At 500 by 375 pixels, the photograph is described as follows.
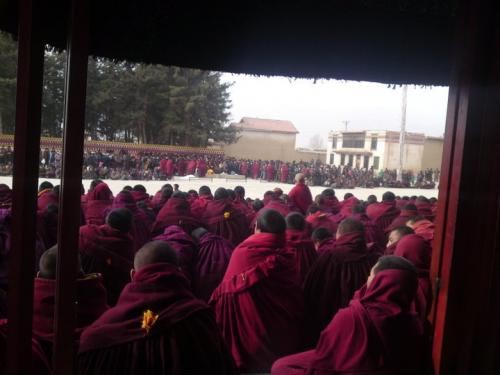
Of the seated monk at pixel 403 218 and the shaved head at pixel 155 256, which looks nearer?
the shaved head at pixel 155 256

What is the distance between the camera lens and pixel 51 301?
5.38 feet

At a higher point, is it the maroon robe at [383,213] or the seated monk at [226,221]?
the maroon robe at [383,213]

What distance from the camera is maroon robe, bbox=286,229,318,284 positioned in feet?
10.0

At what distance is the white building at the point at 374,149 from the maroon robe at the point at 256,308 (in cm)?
2725

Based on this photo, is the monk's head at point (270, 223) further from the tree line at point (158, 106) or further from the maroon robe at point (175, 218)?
the tree line at point (158, 106)

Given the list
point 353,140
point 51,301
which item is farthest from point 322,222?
point 353,140

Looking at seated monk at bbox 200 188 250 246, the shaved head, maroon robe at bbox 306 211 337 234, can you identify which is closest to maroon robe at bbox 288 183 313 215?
seated monk at bbox 200 188 250 246

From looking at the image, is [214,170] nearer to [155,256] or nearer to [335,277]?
[335,277]

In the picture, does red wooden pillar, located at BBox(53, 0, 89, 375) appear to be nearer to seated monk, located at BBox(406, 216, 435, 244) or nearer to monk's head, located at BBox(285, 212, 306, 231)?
monk's head, located at BBox(285, 212, 306, 231)

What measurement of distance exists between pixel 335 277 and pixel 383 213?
238 centimetres

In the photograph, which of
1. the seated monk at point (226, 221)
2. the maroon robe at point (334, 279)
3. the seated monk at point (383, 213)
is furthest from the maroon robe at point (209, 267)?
the seated monk at point (383, 213)

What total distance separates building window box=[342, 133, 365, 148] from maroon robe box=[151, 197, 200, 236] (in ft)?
101

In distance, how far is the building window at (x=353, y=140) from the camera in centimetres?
3366

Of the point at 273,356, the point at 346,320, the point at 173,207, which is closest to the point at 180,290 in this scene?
the point at 346,320
